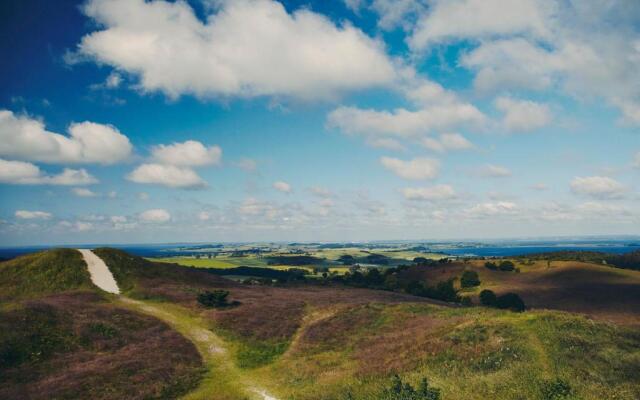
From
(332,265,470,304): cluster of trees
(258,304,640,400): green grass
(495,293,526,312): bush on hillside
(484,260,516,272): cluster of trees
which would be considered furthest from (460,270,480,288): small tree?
(258,304,640,400): green grass

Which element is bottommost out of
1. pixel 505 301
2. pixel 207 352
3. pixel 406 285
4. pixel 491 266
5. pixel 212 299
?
pixel 406 285

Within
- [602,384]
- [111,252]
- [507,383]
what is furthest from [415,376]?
[111,252]

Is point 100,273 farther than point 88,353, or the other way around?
point 100,273

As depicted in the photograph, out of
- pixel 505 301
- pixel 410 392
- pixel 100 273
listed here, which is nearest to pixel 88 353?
pixel 410 392

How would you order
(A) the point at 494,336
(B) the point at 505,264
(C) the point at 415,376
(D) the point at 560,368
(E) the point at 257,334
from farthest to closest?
(B) the point at 505,264 → (E) the point at 257,334 → (A) the point at 494,336 → (C) the point at 415,376 → (D) the point at 560,368

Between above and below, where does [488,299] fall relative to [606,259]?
below

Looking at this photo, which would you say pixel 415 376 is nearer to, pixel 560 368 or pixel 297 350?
pixel 560 368

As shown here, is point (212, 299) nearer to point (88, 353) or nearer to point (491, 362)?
point (88, 353)
